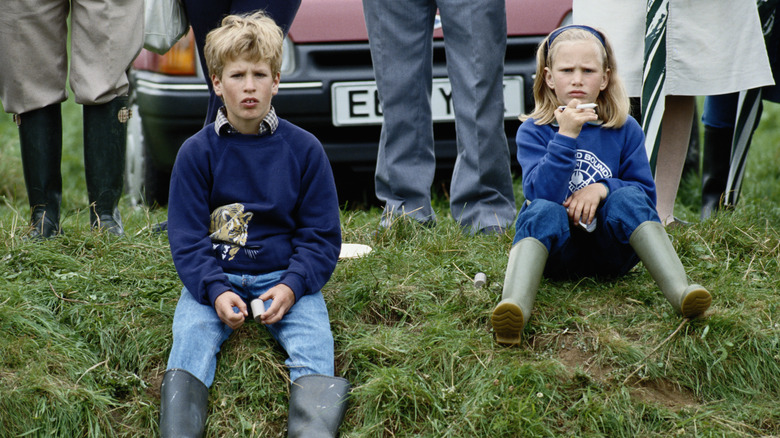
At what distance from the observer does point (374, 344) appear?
2.96 meters

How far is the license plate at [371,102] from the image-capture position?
4648 mm

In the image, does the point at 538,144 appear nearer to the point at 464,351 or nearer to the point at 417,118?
the point at 464,351

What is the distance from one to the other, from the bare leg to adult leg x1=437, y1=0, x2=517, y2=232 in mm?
649

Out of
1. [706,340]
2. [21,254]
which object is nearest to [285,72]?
[21,254]

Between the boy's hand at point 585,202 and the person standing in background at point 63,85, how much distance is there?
6.00 feet

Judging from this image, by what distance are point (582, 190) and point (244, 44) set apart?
1180 mm

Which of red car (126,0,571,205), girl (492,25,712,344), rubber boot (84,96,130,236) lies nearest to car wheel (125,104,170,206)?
red car (126,0,571,205)

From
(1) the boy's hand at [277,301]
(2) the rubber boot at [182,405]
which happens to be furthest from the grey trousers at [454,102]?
(2) the rubber boot at [182,405]

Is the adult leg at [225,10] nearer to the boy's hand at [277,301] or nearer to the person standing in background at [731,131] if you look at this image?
the boy's hand at [277,301]

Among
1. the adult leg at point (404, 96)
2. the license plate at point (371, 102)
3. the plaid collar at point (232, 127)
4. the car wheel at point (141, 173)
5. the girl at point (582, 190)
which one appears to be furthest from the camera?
the car wheel at point (141, 173)

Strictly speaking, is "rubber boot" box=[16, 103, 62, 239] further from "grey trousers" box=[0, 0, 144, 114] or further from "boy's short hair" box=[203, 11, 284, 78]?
"boy's short hair" box=[203, 11, 284, 78]

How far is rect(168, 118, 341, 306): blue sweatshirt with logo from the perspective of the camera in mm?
2934

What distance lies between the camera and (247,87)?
115 inches

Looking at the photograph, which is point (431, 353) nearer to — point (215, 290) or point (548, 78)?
point (215, 290)
